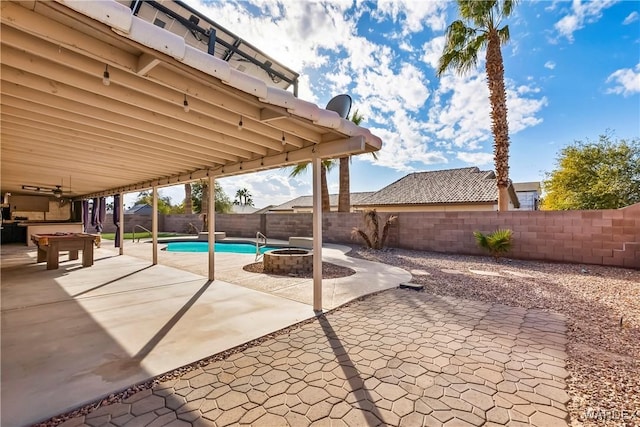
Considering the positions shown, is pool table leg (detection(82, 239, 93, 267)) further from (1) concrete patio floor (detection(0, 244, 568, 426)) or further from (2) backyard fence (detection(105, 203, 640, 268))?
(2) backyard fence (detection(105, 203, 640, 268))

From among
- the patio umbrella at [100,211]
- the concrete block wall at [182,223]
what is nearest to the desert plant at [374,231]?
the patio umbrella at [100,211]

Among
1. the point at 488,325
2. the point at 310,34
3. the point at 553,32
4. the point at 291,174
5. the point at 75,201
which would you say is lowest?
the point at 488,325

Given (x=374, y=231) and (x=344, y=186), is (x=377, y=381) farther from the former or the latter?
(x=344, y=186)

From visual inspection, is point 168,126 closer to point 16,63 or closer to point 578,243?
point 16,63

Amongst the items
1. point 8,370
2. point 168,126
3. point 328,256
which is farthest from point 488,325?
point 328,256

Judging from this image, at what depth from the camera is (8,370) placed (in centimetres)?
272

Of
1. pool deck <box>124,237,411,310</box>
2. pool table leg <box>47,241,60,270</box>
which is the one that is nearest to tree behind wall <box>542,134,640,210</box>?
pool deck <box>124,237,411,310</box>

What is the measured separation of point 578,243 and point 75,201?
23.9 m

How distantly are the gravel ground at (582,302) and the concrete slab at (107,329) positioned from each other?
10.3 ft

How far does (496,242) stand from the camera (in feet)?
29.1

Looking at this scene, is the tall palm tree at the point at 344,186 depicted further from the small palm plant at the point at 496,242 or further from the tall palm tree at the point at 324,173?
the small palm plant at the point at 496,242

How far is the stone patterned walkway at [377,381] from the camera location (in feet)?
6.94

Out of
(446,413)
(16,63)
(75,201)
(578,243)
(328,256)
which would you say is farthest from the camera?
(75,201)

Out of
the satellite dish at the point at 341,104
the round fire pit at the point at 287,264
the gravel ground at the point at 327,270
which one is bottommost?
the gravel ground at the point at 327,270
